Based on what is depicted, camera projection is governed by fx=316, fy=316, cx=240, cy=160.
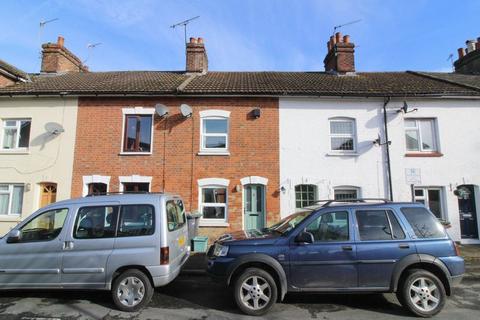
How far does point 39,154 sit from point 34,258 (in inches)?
297

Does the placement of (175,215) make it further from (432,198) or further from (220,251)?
(432,198)

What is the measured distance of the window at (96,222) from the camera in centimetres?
585

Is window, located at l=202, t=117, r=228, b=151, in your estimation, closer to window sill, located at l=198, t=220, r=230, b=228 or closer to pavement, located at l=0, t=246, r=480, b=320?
window sill, located at l=198, t=220, r=230, b=228

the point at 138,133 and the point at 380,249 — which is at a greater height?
the point at 138,133

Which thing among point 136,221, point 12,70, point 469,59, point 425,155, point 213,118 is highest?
point 469,59

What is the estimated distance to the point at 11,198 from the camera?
1195 cm

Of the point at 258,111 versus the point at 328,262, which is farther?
the point at 258,111

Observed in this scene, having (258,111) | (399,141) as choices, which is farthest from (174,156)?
(399,141)

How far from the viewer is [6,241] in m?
5.89

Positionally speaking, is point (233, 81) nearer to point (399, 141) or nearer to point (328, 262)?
point (399, 141)

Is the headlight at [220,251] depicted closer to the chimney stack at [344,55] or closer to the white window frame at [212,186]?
the white window frame at [212,186]

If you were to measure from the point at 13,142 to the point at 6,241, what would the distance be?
8.23 metres

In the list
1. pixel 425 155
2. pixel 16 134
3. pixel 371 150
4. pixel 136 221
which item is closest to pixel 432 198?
pixel 425 155

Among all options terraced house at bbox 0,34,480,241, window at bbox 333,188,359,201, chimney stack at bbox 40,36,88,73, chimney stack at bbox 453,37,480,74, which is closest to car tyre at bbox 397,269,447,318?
terraced house at bbox 0,34,480,241
